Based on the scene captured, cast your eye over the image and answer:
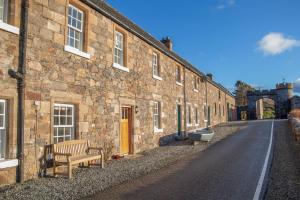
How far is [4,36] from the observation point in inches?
308

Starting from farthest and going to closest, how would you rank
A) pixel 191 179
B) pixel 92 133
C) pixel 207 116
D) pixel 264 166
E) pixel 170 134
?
pixel 207 116 → pixel 170 134 → pixel 92 133 → pixel 264 166 → pixel 191 179

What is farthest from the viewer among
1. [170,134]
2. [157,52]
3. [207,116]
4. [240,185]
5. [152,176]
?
[207,116]

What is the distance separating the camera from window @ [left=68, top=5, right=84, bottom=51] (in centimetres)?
1039

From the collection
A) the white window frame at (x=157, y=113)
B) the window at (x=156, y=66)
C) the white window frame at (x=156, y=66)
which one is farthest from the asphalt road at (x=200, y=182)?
the window at (x=156, y=66)

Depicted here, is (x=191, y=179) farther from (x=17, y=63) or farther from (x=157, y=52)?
(x=157, y=52)

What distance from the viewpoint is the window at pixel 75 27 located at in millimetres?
10394

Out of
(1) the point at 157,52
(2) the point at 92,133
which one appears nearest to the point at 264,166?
(2) the point at 92,133

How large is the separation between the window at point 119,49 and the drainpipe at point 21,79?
5.31m

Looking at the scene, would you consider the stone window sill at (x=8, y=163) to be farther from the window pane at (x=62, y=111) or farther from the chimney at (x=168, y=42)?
the chimney at (x=168, y=42)

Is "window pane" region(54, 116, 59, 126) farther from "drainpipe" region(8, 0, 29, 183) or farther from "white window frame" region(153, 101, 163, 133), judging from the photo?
"white window frame" region(153, 101, 163, 133)

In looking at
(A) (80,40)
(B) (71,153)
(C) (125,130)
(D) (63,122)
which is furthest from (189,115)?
(B) (71,153)

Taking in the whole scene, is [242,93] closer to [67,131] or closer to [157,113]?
[157,113]

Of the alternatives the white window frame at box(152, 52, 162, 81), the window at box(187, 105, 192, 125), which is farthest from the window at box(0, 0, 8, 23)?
the window at box(187, 105, 192, 125)

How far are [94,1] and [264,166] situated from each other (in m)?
8.76
